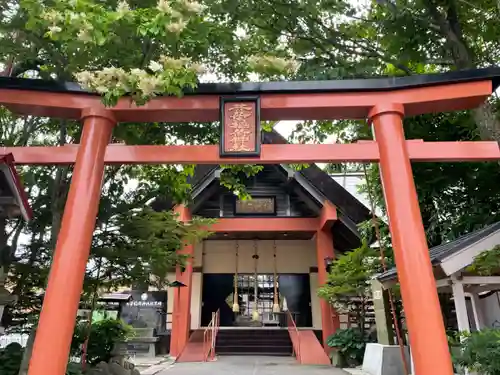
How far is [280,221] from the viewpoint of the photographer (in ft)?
41.9

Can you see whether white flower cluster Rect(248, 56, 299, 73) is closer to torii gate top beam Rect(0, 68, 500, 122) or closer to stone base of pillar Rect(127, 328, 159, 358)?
torii gate top beam Rect(0, 68, 500, 122)

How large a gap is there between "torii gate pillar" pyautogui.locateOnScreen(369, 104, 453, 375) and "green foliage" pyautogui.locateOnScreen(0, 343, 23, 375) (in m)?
5.07

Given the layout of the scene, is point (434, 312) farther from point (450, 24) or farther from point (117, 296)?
point (117, 296)

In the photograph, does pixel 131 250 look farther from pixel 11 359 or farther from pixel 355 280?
pixel 355 280

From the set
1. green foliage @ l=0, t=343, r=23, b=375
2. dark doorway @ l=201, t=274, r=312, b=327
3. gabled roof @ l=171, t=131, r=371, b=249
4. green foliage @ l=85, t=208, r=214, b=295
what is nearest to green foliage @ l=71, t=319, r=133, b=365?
green foliage @ l=85, t=208, r=214, b=295

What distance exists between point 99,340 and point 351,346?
578cm

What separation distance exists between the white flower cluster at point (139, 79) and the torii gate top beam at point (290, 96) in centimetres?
72

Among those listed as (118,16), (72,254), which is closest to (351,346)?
(72,254)

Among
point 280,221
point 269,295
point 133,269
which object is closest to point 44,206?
point 133,269

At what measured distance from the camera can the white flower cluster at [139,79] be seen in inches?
153

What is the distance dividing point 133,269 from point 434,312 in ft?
14.7

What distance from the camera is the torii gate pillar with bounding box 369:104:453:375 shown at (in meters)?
3.90

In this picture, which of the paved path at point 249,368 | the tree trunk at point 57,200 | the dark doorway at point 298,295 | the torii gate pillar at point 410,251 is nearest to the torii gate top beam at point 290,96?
A: the torii gate pillar at point 410,251

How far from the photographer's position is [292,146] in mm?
4723
